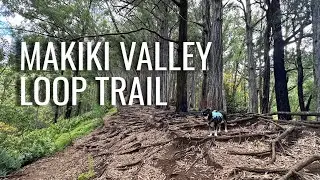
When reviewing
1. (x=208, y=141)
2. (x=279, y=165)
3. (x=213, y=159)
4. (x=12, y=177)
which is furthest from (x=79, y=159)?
(x=279, y=165)

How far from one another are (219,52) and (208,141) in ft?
9.74

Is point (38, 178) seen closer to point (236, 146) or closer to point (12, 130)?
point (236, 146)

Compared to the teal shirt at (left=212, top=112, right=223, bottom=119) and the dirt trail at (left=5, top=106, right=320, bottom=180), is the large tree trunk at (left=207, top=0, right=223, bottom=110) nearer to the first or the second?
the dirt trail at (left=5, top=106, right=320, bottom=180)

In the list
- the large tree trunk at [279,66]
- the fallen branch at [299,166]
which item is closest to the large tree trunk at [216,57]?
the fallen branch at [299,166]

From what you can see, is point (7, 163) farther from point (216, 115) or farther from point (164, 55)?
point (164, 55)

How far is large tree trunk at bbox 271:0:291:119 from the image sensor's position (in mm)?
12484

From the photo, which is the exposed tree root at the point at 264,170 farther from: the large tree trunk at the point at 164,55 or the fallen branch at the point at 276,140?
the large tree trunk at the point at 164,55

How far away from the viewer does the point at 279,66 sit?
12.8 m

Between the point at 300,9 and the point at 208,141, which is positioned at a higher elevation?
the point at 300,9

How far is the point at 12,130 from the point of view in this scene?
21.6 metres

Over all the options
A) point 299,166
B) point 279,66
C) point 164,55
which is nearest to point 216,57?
point 299,166

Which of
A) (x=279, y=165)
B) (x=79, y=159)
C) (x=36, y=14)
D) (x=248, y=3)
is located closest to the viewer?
(x=279, y=165)

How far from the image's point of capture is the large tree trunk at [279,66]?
41.0ft

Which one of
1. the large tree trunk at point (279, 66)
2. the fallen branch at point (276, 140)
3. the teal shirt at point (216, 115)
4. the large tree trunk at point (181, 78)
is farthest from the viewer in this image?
the large tree trunk at point (279, 66)
